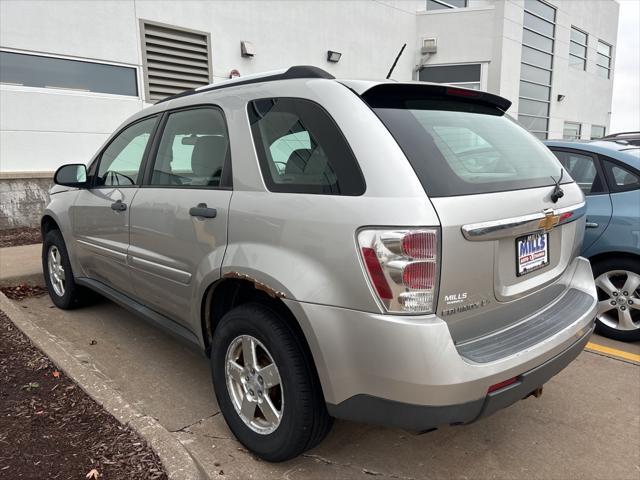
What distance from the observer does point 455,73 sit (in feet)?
42.4

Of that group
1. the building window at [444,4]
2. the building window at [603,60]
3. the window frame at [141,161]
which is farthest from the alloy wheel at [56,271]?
the building window at [603,60]

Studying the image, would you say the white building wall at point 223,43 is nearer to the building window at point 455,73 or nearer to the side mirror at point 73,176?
the building window at point 455,73

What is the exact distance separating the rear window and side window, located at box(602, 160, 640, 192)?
156 cm

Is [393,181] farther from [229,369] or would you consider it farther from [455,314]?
[229,369]

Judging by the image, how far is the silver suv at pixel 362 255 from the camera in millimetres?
1759

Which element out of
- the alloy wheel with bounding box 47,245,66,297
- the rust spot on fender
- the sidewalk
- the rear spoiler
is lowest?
the sidewalk

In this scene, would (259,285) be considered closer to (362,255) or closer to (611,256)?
(362,255)

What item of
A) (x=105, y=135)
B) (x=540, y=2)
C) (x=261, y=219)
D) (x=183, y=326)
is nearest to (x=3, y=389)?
(x=183, y=326)

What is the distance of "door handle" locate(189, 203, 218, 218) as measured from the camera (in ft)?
7.83

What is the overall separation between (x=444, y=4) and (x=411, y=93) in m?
13.2

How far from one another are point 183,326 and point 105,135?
6108 millimetres

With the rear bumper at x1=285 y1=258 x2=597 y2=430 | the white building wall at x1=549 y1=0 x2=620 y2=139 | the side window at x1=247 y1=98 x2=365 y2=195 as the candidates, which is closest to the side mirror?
the side window at x1=247 y1=98 x2=365 y2=195

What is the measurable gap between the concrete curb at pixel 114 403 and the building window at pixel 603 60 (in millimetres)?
21068

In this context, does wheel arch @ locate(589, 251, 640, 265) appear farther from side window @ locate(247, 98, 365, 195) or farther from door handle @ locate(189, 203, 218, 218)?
door handle @ locate(189, 203, 218, 218)
